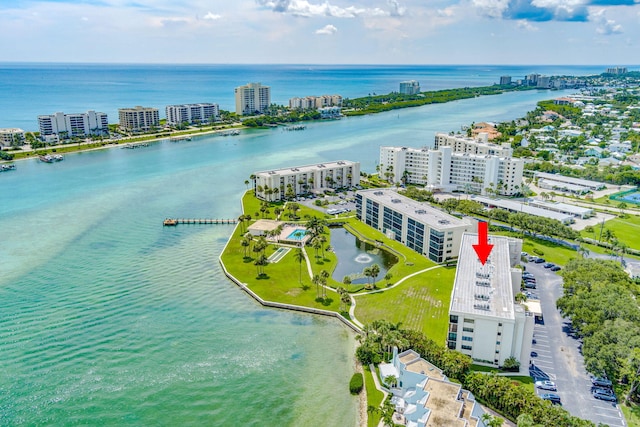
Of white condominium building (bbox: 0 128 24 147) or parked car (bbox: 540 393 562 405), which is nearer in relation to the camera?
parked car (bbox: 540 393 562 405)

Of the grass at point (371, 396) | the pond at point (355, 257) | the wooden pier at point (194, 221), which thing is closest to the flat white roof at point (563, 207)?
the pond at point (355, 257)

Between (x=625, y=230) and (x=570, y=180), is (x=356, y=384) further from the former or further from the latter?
(x=570, y=180)

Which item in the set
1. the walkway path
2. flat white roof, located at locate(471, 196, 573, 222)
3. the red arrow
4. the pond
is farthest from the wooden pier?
flat white roof, located at locate(471, 196, 573, 222)

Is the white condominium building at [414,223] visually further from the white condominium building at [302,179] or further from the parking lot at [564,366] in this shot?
the white condominium building at [302,179]

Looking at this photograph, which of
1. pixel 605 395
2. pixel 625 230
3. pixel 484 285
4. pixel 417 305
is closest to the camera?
pixel 605 395

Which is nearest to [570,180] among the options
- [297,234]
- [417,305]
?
[297,234]

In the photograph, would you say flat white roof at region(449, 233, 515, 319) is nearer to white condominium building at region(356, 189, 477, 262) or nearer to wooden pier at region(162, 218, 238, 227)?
white condominium building at region(356, 189, 477, 262)

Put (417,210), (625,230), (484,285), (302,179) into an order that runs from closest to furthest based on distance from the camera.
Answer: (484,285) → (417,210) → (625,230) → (302,179)

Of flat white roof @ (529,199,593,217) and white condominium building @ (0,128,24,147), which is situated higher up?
white condominium building @ (0,128,24,147)
